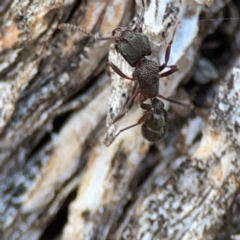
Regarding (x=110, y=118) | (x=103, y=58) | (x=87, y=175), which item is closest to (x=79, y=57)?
(x=103, y=58)

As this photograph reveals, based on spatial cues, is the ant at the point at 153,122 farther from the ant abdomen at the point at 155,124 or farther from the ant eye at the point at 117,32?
the ant eye at the point at 117,32

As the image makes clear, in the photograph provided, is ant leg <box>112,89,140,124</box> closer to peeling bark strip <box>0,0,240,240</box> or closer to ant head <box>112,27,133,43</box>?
peeling bark strip <box>0,0,240,240</box>

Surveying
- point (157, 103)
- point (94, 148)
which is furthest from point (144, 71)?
point (94, 148)

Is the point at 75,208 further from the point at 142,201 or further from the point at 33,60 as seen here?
the point at 33,60

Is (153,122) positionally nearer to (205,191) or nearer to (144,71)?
(144,71)

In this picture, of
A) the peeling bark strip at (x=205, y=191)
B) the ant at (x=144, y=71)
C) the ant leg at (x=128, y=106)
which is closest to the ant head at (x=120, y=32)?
the ant at (x=144, y=71)
